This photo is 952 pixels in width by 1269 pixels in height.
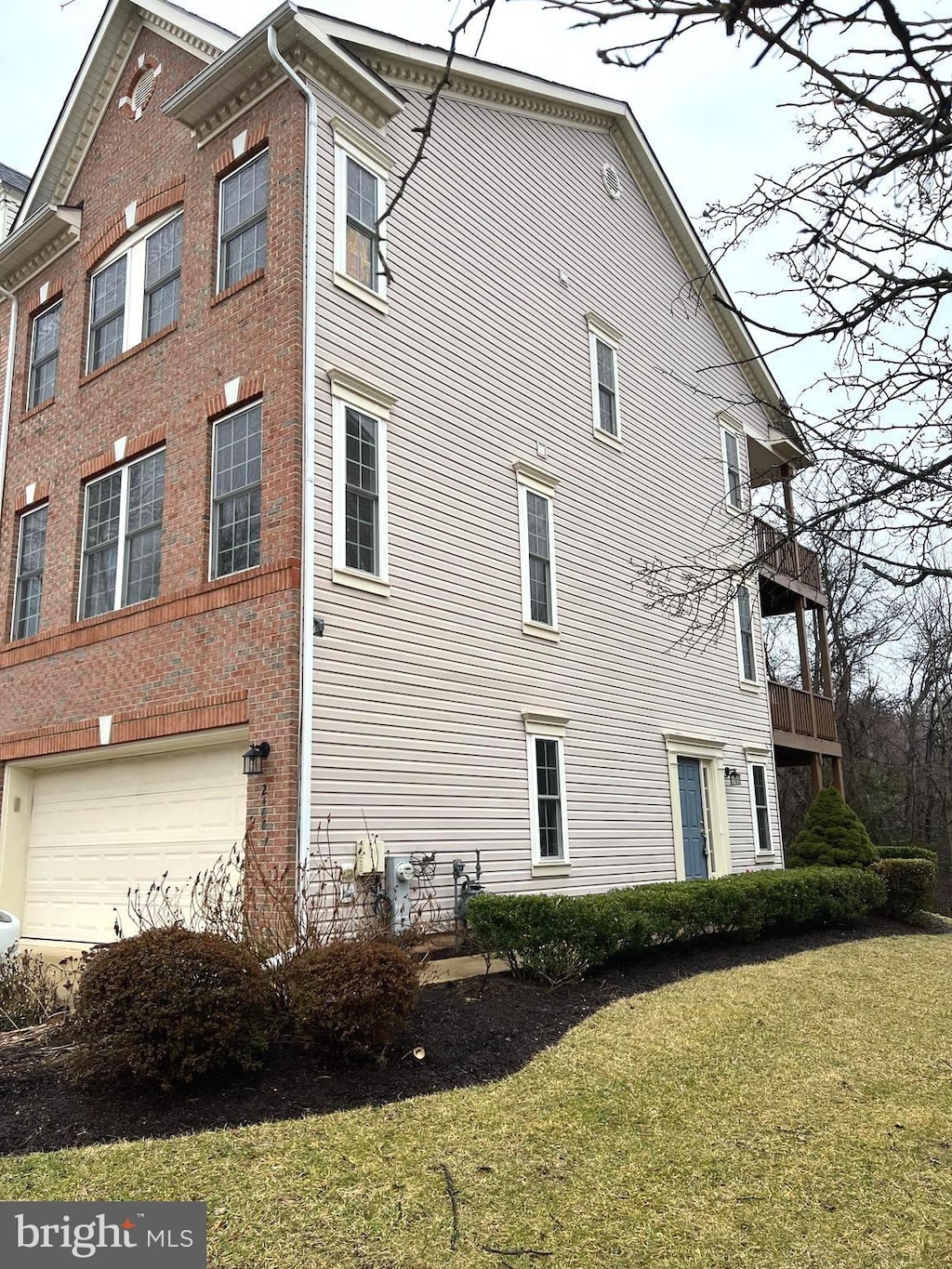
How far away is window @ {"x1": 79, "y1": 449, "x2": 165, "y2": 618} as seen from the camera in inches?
472

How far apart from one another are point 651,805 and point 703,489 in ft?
22.3

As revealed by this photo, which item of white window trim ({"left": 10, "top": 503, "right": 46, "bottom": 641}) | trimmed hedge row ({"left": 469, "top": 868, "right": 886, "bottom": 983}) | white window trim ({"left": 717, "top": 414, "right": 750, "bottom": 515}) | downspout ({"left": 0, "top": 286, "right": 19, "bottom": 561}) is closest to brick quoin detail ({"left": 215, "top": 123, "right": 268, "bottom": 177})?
white window trim ({"left": 10, "top": 503, "right": 46, "bottom": 641})

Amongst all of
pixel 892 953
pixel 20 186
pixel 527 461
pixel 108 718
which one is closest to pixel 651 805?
pixel 892 953

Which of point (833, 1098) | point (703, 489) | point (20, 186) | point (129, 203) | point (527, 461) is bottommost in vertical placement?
point (833, 1098)

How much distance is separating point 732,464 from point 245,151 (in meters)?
12.3

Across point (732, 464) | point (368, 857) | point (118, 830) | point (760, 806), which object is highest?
point (732, 464)

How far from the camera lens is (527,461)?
13.9 m

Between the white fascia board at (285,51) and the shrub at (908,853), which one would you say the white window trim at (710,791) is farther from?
the white fascia board at (285,51)

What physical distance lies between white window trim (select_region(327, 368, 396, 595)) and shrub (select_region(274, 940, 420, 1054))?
4.27 m

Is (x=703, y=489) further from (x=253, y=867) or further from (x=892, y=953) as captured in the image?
(x=253, y=867)

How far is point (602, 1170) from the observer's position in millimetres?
5188

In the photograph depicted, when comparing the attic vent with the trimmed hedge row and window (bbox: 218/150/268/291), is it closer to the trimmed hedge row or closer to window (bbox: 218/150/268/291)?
window (bbox: 218/150/268/291)

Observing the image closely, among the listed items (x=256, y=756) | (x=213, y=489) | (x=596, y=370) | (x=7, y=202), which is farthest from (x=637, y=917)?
(x=7, y=202)

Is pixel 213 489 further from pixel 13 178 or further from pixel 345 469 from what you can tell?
pixel 13 178
